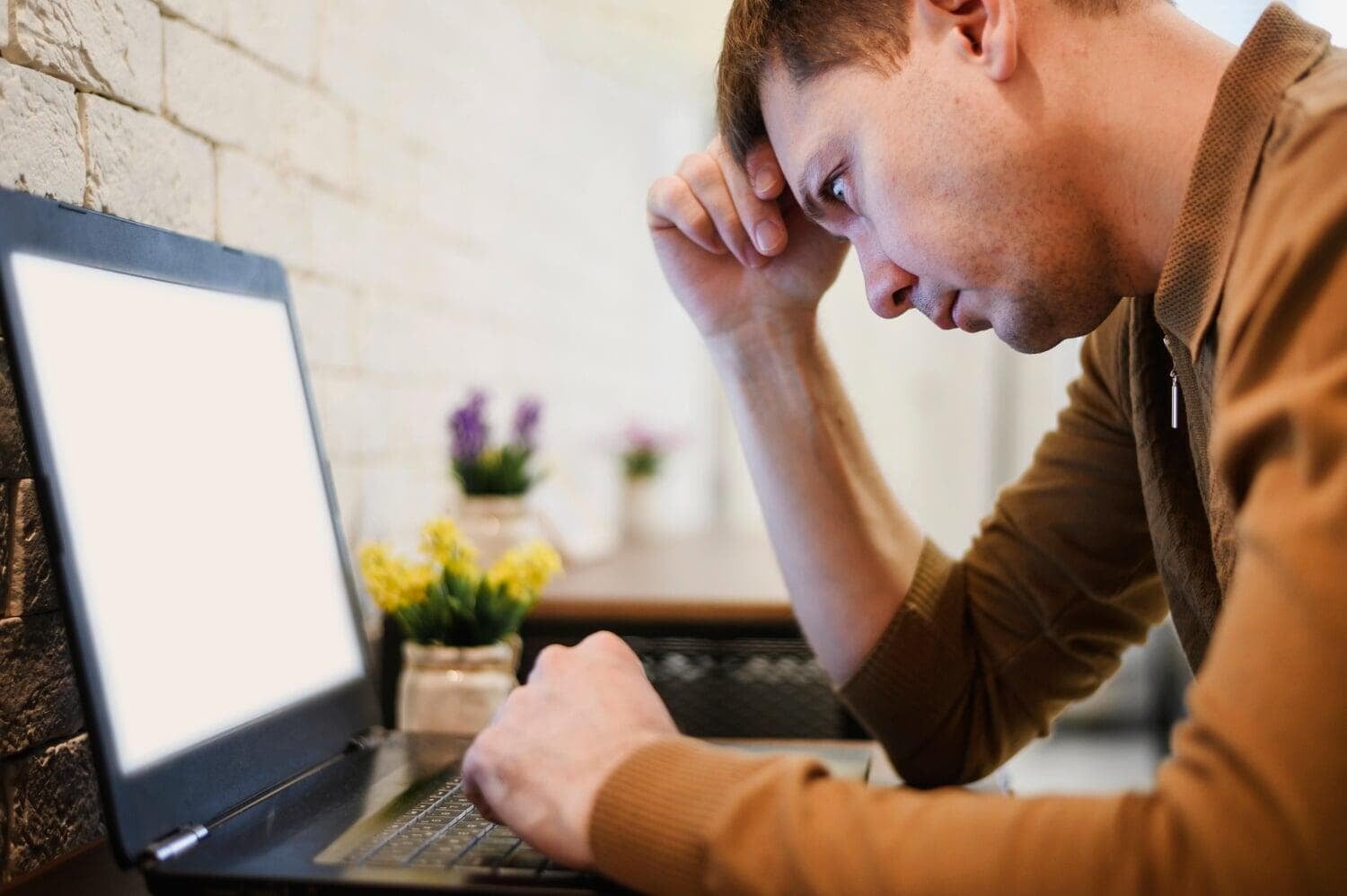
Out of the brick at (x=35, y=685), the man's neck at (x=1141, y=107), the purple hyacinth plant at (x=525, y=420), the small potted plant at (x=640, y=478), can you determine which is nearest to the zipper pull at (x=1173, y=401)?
the man's neck at (x=1141, y=107)

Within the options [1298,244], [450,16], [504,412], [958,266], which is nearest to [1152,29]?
[958,266]

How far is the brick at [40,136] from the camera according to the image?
88 centimetres

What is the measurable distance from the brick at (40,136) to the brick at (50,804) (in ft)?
1.37

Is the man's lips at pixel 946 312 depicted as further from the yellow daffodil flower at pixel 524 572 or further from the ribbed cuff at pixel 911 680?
the yellow daffodil flower at pixel 524 572

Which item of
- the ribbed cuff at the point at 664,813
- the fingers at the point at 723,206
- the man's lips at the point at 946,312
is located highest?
the fingers at the point at 723,206

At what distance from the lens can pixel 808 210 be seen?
1039 mm

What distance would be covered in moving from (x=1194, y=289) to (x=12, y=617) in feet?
2.73

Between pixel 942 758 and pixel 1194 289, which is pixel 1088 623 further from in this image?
pixel 1194 289

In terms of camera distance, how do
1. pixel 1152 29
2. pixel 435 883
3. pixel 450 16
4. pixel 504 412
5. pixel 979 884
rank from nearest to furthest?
pixel 979 884 → pixel 435 883 → pixel 1152 29 → pixel 450 16 → pixel 504 412

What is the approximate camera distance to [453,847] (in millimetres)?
769

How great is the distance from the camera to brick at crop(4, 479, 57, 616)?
89cm

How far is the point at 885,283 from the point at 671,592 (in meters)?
0.81

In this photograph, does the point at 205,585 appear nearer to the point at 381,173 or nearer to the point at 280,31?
the point at 280,31

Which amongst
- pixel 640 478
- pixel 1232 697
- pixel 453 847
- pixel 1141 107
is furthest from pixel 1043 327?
pixel 640 478
